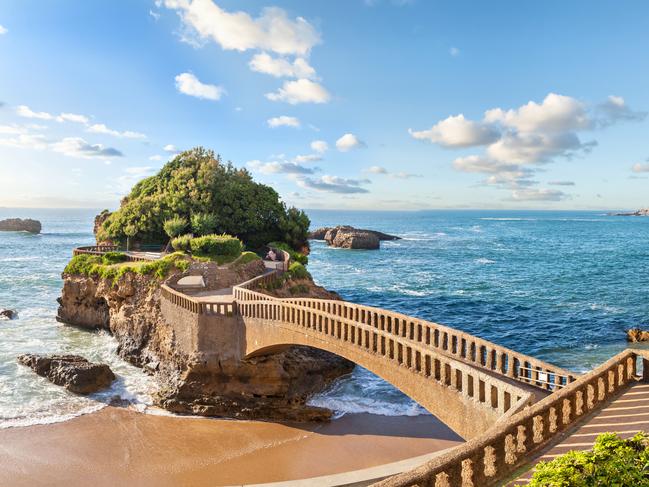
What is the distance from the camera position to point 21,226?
15762cm

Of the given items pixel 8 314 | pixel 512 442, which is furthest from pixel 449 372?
pixel 8 314

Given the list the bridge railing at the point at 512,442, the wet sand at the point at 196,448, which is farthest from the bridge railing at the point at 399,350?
the wet sand at the point at 196,448

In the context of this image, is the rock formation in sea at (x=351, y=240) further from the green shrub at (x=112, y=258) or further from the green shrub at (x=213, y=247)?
the green shrub at (x=112, y=258)

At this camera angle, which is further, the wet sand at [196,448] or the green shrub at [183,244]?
the green shrub at [183,244]

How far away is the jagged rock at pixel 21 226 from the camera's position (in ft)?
509

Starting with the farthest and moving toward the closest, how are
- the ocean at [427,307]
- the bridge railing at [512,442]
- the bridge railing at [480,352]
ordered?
the ocean at [427,307] < the bridge railing at [480,352] < the bridge railing at [512,442]

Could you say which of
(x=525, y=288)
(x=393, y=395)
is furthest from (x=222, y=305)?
(x=525, y=288)

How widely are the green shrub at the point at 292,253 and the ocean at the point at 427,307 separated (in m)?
9.30

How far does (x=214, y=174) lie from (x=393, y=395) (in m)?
32.4

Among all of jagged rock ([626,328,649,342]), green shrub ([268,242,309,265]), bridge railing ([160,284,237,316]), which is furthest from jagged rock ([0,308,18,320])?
jagged rock ([626,328,649,342])

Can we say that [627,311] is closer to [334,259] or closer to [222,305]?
[222,305]

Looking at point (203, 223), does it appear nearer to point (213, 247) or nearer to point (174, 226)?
point (174, 226)

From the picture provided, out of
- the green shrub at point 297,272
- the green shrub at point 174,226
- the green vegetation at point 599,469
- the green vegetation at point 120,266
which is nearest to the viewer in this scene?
the green vegetation at point 599,469

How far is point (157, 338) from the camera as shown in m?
30.3
